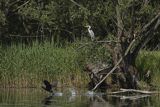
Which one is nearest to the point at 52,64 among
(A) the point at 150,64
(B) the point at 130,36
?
(B) the point at 130,36

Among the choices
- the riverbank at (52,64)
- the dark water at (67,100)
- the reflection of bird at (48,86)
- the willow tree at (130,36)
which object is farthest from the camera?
the riverbank at (52,64)

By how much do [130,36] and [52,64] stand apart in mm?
3544

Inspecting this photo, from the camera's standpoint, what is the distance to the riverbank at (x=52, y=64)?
24703 millimetres

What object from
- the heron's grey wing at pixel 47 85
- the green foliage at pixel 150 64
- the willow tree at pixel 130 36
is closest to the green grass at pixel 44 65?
the willow tree at pixel 130 36

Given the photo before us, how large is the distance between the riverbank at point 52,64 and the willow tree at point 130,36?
2.26ft

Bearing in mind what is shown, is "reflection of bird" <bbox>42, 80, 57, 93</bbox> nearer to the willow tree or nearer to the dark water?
the dark water

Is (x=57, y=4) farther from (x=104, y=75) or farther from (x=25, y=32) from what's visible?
(x=25, y=32)

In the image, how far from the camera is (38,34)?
32.0 m

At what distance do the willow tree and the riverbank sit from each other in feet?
2.26

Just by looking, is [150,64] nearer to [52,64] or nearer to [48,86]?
[52,64]

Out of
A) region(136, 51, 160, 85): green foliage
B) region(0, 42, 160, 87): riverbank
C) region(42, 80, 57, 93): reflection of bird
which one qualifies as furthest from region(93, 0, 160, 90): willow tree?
region(42, 80, 57, 93): reflection of bird

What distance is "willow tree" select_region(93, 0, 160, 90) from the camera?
76.7ft

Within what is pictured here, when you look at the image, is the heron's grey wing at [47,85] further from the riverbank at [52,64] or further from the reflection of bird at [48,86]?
the riverbank at [52,64]

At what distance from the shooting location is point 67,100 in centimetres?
2034
